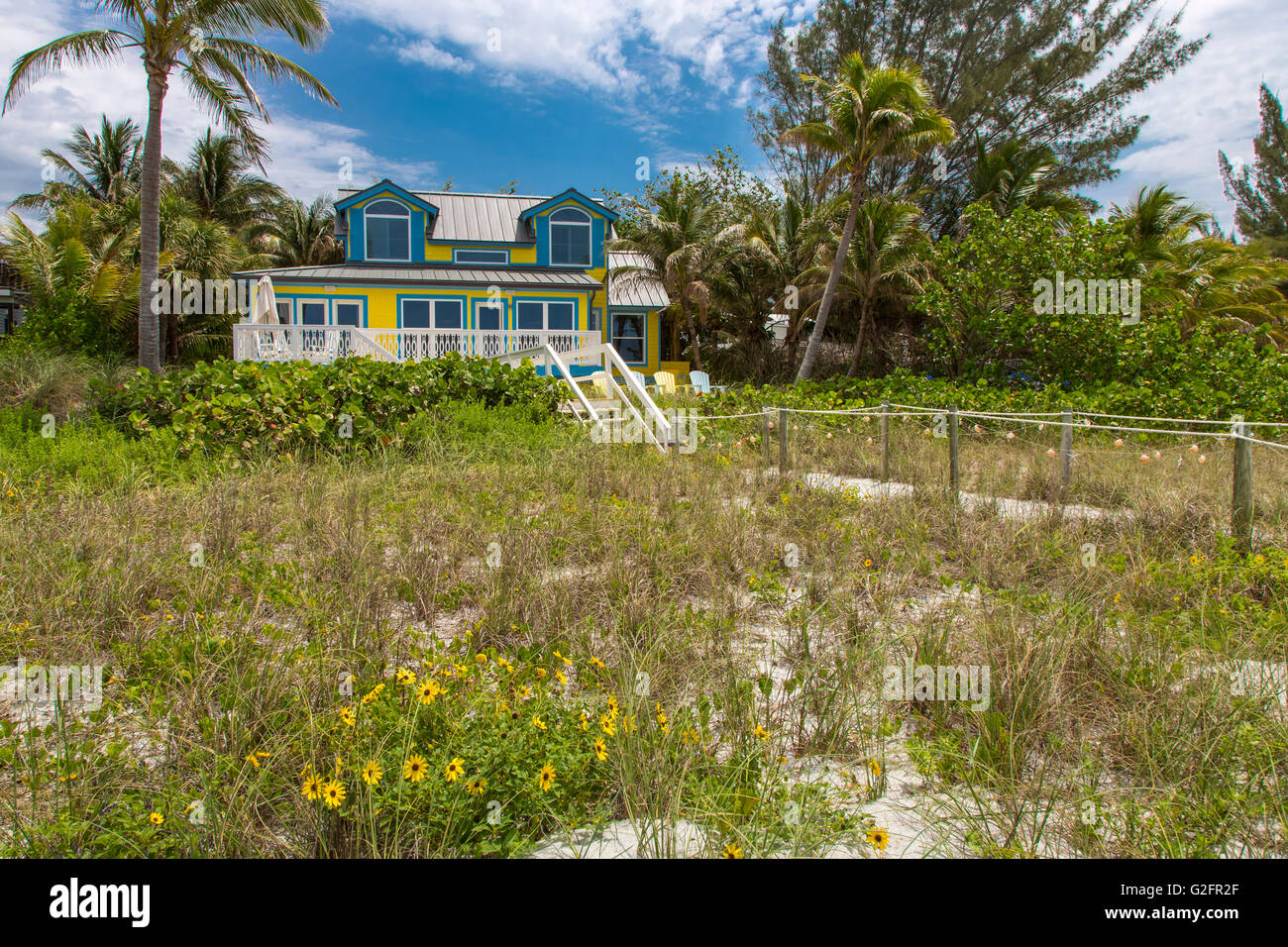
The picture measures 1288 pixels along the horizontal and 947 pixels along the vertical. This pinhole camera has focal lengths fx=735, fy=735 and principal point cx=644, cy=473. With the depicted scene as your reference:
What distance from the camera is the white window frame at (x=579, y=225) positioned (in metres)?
25.4

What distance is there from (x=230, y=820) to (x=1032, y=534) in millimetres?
5365

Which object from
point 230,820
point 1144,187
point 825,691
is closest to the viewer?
point 230,820

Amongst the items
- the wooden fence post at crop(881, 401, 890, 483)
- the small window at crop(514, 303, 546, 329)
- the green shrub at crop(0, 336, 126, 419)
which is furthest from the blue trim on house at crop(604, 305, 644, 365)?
the wooden fence post at crop(881, 401, 890, 483)

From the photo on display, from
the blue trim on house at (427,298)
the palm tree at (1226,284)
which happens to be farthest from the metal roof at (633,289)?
the palm tree at (1226,284)

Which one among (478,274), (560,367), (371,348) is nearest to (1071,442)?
(560,367)

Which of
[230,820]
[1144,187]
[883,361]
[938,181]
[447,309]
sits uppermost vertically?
[938,181]

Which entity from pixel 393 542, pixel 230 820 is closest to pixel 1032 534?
pixel 393 542

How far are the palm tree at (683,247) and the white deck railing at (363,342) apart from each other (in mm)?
7924

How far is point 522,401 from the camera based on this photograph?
35.6ft

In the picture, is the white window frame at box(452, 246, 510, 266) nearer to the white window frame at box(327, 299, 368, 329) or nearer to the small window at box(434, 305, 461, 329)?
the small window at box(434, 305, 461, 329)

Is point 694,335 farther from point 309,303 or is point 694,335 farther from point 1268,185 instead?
point 1268,185

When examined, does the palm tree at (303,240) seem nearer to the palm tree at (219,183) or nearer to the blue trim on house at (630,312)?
the palm tree at (219,183)

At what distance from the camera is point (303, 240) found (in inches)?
1247
